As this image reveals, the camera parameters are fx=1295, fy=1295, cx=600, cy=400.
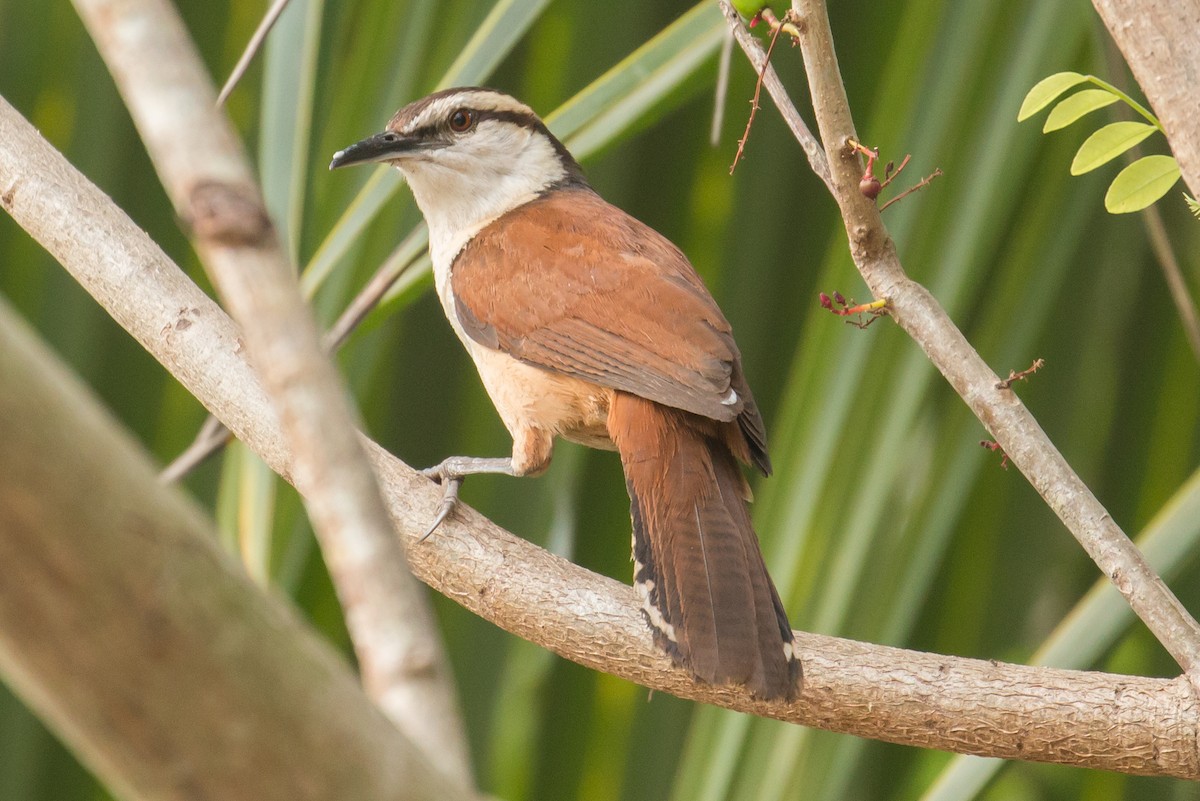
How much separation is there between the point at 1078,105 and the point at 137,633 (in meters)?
1.33

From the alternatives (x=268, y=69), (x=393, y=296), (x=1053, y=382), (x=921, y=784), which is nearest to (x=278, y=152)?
(x=268, y=69)

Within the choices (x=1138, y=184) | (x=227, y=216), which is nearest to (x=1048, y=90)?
(x=1138, y=184)

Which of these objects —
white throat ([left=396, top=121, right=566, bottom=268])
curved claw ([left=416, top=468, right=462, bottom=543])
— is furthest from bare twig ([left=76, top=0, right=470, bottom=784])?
white throat ([left=396, top=121, right=566, bottom=268])

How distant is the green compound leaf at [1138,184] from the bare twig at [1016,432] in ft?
0.86

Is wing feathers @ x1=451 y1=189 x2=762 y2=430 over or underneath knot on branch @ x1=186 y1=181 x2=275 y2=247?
underneath

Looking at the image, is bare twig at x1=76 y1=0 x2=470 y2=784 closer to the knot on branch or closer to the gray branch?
the knot on branch

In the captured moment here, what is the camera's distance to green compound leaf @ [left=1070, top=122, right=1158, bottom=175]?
1537mm

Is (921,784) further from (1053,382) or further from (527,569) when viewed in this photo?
(527,569)

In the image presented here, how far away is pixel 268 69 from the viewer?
2.47 m

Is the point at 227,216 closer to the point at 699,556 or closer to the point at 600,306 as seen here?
the point at 699,556

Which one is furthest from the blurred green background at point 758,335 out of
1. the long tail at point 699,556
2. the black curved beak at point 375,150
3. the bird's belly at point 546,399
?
the bird's belly at point 546,399

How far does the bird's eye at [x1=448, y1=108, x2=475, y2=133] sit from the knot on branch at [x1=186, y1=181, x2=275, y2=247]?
2.35 metres

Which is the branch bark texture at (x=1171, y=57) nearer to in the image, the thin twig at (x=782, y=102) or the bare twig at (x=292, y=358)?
the thin twig at (x=782, y=102)

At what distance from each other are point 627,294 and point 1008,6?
860 mm
